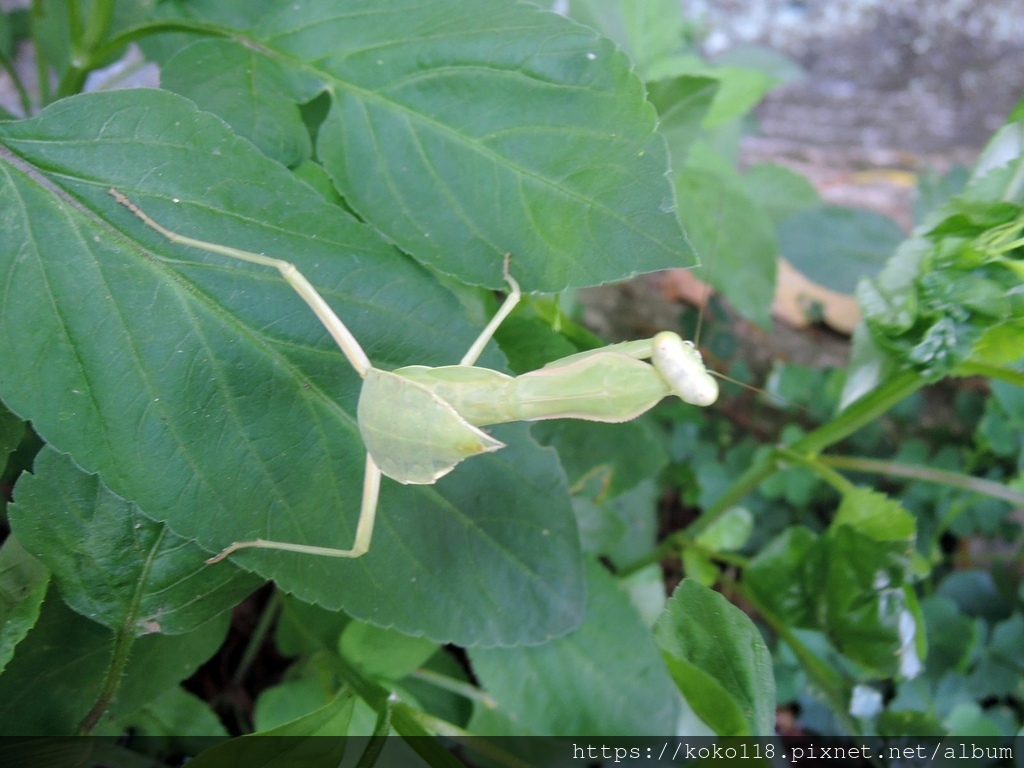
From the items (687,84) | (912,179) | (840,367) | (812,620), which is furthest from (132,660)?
(912,179)

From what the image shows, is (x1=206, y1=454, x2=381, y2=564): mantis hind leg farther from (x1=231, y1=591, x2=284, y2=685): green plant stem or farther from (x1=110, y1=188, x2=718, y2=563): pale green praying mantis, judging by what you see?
(x1=231, y1=591, x2=284, y2=685): green plant stem

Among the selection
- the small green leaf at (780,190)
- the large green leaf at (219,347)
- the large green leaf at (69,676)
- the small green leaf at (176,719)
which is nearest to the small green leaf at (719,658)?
the large green leaf at (219,347)

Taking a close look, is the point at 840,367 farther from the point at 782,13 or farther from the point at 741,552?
the point at 782,13

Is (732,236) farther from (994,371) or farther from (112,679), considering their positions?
(112,679)

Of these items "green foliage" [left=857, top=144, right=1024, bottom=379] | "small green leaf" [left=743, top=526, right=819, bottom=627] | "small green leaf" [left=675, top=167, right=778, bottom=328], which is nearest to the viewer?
"green foliage" [left=857, top=144, right=1024, bottom=379]

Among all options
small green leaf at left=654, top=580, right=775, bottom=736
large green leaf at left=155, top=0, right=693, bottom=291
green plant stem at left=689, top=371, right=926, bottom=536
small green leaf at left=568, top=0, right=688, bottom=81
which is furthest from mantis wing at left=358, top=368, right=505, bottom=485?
small green leaf at left=568, top=0, right=688, bottom=81

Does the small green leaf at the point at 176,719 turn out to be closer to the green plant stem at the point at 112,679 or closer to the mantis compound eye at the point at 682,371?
the green plant stem at the point at 112,679

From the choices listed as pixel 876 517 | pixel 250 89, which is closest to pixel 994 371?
pixel 876 517
